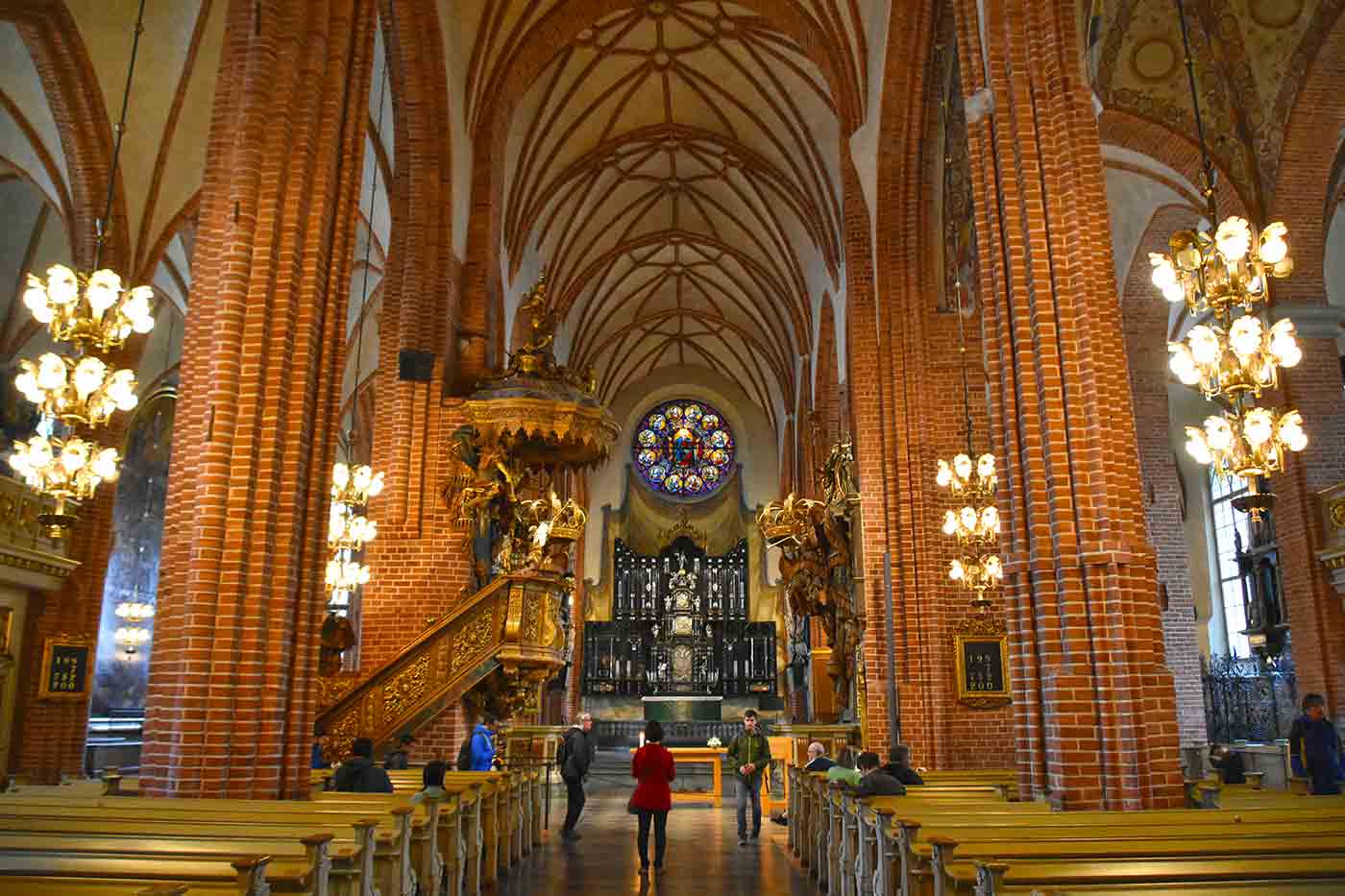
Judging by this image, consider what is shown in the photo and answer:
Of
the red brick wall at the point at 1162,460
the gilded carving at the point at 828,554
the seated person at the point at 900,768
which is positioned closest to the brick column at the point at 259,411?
the seated person at the point at 900,768

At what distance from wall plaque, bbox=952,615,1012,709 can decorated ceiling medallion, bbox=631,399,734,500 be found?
66.3 ft

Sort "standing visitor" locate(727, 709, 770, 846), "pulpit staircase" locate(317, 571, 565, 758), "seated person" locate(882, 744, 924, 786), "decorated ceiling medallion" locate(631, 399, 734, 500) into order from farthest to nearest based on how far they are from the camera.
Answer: "decorated ceiling medallion" locate(631, 399, 734, 500), "pulpit staircase" locate(317, 571, 565, 758), "standing visitor" locate(727, 709, 770, 846), "seated person" locate(882, 744, 924, 786)

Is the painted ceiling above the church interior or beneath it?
above

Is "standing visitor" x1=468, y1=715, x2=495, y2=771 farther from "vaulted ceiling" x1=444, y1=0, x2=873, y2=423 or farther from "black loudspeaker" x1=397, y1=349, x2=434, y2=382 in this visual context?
"vaulted ceiling" x1=444, y1=0, x2=873, y2=423

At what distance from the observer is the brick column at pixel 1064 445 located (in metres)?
6.51

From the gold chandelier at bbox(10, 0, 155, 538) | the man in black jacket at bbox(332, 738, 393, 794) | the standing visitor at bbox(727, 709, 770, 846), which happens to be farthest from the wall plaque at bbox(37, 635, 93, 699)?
the standing visitor at bbox(727, 709, 770, 846)

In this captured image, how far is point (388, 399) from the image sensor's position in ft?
44.3

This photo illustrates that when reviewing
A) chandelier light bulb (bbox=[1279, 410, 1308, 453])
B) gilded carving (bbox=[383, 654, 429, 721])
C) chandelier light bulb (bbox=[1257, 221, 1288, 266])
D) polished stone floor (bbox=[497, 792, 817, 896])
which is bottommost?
polished stone floor (bbox=[497, 792, 817, 896])

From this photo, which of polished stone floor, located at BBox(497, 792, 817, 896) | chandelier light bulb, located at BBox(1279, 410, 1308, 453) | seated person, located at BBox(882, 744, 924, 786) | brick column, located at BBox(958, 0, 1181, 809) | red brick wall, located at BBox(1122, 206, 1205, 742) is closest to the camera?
brick column, located at BBox(958, 0, 1181, 809)

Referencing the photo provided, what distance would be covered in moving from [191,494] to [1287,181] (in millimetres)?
13287

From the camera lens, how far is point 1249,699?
65.0 feet

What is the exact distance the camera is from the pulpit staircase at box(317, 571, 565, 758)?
11195 millimetres

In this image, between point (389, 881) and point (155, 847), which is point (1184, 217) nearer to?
point (389, 881)

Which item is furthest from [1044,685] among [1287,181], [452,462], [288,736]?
[1287,181]
